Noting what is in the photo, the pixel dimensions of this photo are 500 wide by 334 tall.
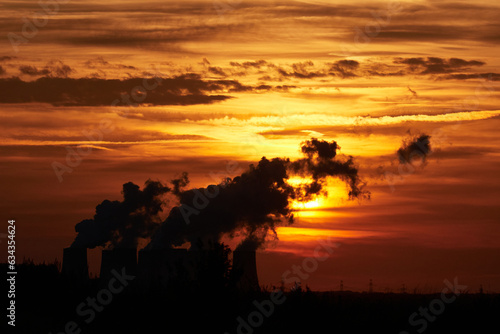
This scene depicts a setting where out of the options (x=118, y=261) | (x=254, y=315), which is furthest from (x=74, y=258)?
(x=254, y=315)

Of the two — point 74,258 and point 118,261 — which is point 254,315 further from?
point 74,258

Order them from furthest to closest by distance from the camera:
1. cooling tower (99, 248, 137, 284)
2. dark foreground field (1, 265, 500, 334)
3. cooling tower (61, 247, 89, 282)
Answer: cooling tower (61, 247, 89, 282) < cooling tower (99, 248, 137, 284) < dark foreground field (1, 265, 500, 334)

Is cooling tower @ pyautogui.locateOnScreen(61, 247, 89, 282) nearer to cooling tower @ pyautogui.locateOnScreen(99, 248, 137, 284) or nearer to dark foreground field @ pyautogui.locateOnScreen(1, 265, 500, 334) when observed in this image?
cooling tower @ pyautogui.locateOnScreen(99, 248, 137, 284)

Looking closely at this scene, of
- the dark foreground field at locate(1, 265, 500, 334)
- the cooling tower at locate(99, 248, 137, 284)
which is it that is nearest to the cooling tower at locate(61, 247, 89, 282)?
the cooling tower at locate(99, 248, 137, 284)

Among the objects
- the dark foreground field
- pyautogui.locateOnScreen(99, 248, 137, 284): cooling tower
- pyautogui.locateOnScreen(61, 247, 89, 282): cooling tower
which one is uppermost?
pyautogui.locateOnScreen(61, 247, 89, 282): cooling tower

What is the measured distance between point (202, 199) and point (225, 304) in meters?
25.4

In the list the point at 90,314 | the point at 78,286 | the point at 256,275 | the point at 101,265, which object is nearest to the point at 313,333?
the point at 90,314

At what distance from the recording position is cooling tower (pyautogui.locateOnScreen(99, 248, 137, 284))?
4481 cm

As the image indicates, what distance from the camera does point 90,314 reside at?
76.5 ft

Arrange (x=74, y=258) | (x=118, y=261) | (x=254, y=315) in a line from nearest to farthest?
(x=254, y=315)
(x=118, y=261)
(x=74, y=258)

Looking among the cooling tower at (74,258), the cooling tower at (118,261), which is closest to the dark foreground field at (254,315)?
the cooling tower at (118,261)

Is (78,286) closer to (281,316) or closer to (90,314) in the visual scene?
(90,314)

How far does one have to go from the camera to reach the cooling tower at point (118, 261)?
44.8 metres

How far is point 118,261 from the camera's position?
45344 millimetres
